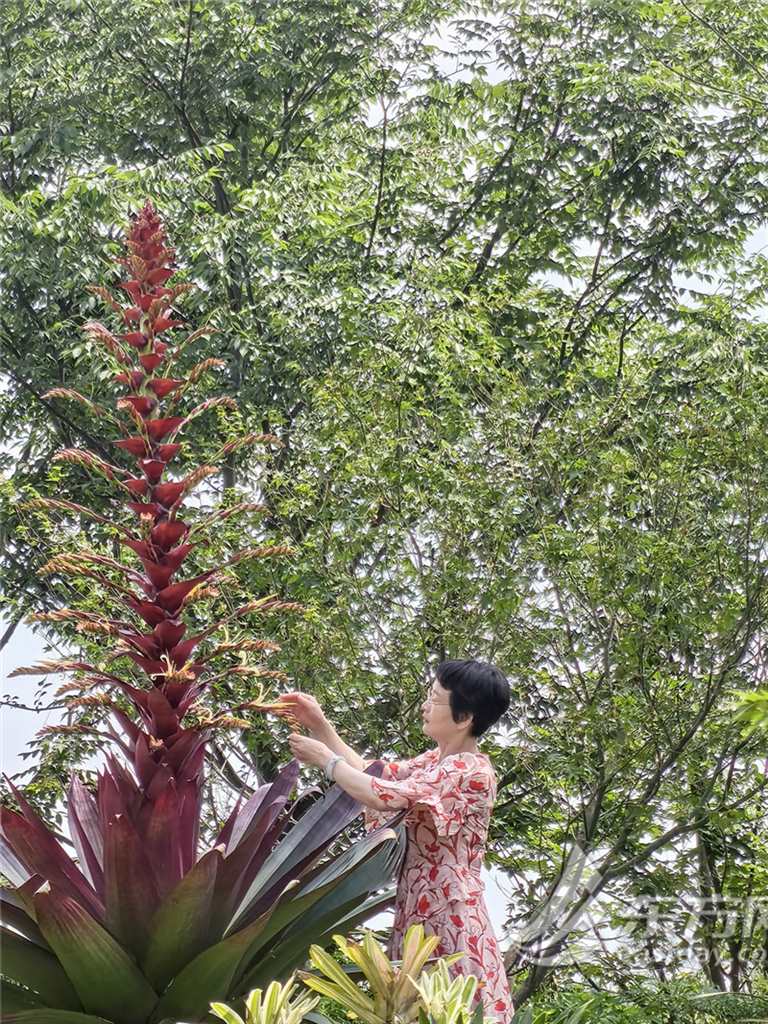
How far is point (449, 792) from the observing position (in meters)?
3.37

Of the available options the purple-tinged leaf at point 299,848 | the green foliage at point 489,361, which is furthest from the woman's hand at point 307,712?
the green foliage at point 489,361

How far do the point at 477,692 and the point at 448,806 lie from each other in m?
0.31

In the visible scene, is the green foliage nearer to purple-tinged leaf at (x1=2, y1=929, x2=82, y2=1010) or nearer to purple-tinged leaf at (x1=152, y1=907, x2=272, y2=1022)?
purple-tinged leaf at (x1=2, y1=929, x2=82, y2=1010)

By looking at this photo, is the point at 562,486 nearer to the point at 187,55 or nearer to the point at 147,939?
the point at 147,939

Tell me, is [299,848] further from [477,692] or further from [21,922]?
[21,922]

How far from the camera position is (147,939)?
2.91 metres

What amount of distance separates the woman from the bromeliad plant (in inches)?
12.0

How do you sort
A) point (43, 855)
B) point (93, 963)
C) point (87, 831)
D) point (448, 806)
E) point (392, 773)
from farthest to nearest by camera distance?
1. point (392, 773)
2. point (448, 806)
3. point (87, 831)
4. point (43, 855)
5. point (93, 963)

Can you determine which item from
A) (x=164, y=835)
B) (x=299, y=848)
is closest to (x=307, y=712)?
(x=299, y=848)

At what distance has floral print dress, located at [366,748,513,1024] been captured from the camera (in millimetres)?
3363

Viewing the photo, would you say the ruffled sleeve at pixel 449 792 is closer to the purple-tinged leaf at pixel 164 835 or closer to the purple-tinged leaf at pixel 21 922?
the purple-tinged leaf at pixel 164 835

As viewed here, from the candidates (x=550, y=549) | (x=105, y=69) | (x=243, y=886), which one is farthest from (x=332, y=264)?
→ (x=243, y=886)

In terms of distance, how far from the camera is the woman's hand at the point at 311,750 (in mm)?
3283

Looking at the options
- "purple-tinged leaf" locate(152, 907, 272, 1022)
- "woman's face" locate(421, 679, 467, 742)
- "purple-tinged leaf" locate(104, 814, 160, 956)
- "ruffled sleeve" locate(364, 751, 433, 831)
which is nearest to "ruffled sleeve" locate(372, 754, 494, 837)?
"woman's face" locate(421, 679, 467, 742)
